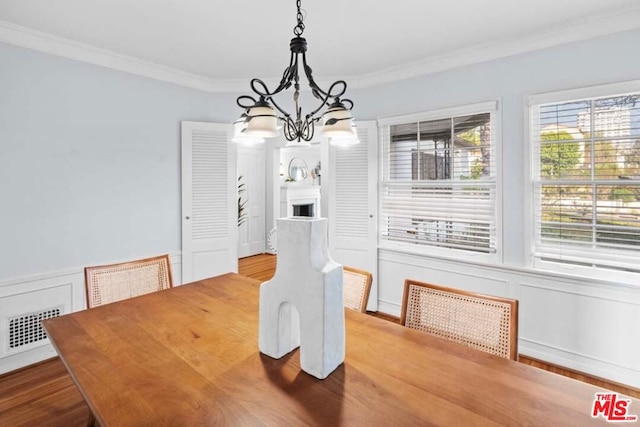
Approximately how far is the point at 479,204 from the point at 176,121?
3.04 m

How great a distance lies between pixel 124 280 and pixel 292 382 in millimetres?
1446

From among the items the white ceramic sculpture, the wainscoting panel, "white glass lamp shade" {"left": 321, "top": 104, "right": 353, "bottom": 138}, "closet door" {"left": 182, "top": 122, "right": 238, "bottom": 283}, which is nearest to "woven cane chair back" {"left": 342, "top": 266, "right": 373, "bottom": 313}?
the white ceramic sculpture

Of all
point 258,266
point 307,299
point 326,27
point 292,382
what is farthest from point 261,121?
point 258,266

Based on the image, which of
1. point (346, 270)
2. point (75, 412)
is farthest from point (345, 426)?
point (75, 412)

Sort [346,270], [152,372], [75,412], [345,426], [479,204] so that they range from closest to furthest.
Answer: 1. [345,426]
2. [152,372]
3. [346,270]
4. [75,412]
5. [479,204]

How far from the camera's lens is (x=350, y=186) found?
3.65 meters

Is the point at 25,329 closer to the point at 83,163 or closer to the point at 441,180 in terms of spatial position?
the point at 83,163

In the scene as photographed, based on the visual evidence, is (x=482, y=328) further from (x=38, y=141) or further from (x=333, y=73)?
(x=38, y=141)

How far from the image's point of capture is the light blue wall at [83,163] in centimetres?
250

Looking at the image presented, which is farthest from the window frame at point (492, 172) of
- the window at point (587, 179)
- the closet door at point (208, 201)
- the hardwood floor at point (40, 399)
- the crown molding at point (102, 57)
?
the hardwood floor at point (40, 399)

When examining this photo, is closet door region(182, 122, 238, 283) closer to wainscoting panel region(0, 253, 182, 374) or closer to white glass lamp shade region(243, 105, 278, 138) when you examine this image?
wainscoting panel region(0, 253, 182, 374)

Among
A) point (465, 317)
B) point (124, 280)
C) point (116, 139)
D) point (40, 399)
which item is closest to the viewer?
point (465, 317)

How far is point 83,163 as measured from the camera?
9.30ft

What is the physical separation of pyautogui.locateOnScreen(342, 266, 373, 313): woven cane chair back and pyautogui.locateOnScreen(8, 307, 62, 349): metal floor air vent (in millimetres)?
2502
